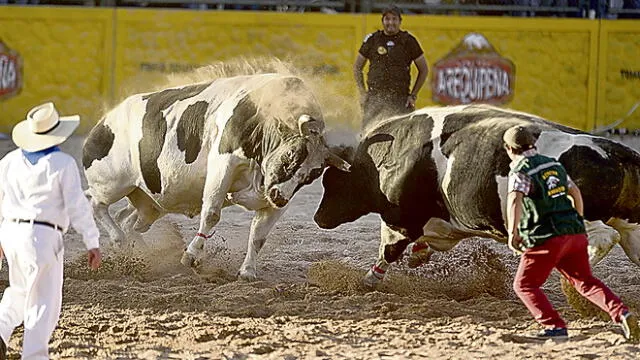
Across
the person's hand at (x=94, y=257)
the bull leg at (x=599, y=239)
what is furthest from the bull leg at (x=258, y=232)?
the person's hand at (x=94, y=257)

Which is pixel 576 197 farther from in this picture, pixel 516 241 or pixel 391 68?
pixel 391 68

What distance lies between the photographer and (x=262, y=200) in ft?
26.5

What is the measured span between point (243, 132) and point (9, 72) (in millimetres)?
8385

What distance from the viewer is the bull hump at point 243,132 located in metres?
7.96

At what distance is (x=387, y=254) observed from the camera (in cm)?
781

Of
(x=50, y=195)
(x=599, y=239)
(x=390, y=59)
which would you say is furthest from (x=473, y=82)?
(x=50, y=195)

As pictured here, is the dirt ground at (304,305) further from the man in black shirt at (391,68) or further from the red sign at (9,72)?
the red sign at (9,72)

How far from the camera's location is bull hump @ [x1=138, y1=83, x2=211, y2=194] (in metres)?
8.56

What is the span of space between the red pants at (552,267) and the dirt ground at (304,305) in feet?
0.63

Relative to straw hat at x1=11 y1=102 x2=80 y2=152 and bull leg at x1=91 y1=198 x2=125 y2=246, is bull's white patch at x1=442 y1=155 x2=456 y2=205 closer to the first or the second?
straw hat at x1=11 y1=102 x2=80 y2=152

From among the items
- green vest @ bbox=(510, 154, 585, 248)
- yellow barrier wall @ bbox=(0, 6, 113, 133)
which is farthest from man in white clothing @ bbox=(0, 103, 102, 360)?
yellow barrier wall @ bbox=(0, 6, 113, 133)

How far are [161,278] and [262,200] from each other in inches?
37.0

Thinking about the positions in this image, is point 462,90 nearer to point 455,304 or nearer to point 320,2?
point 320,2

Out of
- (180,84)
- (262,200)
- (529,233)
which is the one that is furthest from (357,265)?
(529,233)
